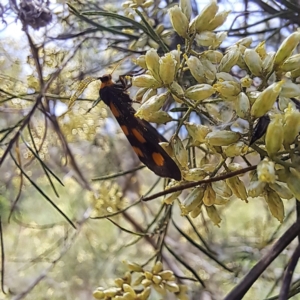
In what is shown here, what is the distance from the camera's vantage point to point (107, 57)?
4.46 feet

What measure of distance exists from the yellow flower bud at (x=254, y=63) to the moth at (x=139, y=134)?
0.13 m

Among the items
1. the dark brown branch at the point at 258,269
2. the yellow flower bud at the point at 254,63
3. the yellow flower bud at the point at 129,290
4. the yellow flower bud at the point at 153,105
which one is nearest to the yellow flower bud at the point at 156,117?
the yellow flower bud at the point at 153,105

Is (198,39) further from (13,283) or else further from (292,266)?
(13,283)

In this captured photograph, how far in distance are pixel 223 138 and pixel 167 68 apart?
3.8 inches

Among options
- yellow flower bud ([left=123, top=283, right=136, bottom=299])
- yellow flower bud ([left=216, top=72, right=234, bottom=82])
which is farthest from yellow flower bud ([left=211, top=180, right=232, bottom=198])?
yellow flower bud ([left=123, top=283, right=136, bottom=299])

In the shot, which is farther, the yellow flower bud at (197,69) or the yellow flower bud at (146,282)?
the yellow flower bud at (146,282)

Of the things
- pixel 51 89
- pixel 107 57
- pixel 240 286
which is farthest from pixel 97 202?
pixel 240 286

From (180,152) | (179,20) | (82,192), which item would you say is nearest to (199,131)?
(180,152)

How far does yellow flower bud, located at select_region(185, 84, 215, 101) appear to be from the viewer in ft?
1.56

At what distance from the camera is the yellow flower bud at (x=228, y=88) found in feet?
1.49

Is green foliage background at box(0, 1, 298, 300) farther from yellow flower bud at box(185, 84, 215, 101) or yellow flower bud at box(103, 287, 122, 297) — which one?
yellow flower bud at box(185, 84, 215, 101)

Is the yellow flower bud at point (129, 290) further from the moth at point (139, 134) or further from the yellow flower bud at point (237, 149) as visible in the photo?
the yellow flower bud at point (237, 149)

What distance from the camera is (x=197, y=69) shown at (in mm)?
496

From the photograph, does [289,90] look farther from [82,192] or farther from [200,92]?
[82,192]
